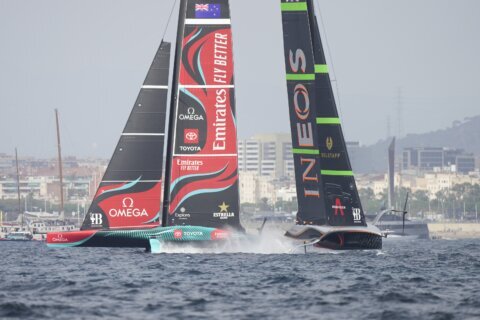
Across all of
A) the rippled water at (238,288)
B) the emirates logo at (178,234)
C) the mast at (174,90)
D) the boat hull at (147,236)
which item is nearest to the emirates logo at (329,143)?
the rippled water at (238,288)

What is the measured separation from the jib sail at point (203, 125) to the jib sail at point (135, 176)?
0.77m

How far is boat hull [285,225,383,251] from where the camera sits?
146 ft

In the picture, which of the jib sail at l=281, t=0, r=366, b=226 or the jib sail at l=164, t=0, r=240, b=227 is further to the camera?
the jib sail at l=281, t=0, r=366, b=226

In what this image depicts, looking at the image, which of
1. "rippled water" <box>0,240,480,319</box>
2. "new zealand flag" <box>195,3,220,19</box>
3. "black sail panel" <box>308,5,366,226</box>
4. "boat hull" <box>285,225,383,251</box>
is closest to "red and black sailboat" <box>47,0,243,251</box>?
"new zealand flag" <box>195,3,220,19</box>

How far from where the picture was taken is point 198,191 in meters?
44.5

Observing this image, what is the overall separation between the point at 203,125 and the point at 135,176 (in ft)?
9.88

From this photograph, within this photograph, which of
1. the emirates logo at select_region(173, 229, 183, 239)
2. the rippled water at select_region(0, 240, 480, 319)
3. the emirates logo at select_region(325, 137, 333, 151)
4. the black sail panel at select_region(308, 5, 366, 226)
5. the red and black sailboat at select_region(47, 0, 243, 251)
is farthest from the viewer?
the emirates logo at select_region(325, 137, 333, 151)

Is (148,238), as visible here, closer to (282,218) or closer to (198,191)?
(198,191)

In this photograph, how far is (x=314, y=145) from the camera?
45688 mm

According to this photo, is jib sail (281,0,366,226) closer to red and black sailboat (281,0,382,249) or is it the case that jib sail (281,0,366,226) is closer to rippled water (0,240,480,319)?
red and black sailboat (281,0,382,249)

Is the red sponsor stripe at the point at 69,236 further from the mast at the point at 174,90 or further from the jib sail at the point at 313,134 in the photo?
the jib sail at the point at 313,134

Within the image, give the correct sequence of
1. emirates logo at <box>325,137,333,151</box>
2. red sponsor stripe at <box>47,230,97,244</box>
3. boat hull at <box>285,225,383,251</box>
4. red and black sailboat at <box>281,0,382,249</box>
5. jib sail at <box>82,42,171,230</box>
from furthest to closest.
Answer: emirates logo at <box>325,137,333,151</box> → red and black sailboat at <box>281,0,382,249</box> → jib sail at <box>82,42,171,230</box> → boat hull at <box>285,225,383,251</box> → red sponsor stripe at <box>47,230,97,244</box>

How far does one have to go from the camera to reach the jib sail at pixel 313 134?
4553cm

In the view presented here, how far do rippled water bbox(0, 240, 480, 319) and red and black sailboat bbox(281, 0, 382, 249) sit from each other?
191 cm
